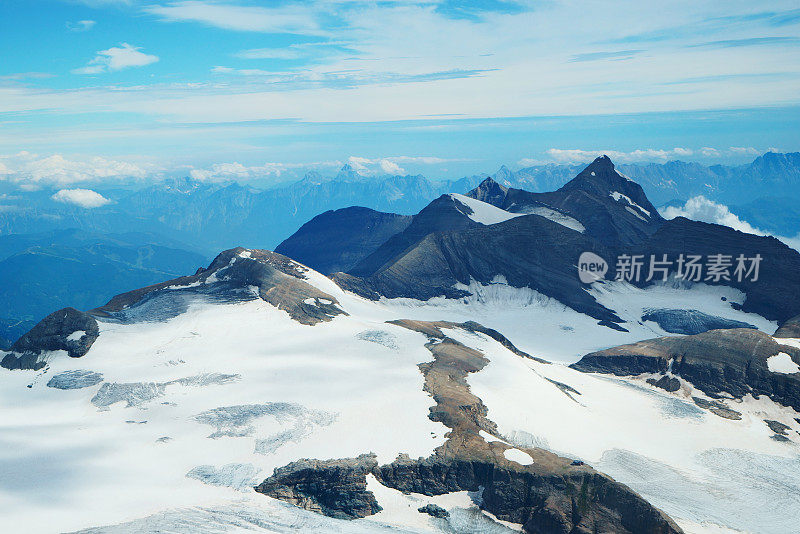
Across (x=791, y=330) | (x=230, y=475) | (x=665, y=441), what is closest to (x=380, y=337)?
(x=230, y=475)

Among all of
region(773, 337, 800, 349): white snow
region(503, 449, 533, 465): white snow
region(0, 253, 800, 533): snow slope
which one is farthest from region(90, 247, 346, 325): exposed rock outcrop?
region(773, 337, 800, 349): white snow

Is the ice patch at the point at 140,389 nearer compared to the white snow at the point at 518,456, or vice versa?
the white snow at the point at 518,456

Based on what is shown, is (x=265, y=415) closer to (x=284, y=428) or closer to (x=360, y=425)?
(x=284, y=428)

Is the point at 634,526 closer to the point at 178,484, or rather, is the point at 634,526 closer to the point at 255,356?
the point at 178,484

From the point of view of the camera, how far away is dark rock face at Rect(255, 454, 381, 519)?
66.1 meters

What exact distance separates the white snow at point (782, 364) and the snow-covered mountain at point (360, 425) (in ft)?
1.25

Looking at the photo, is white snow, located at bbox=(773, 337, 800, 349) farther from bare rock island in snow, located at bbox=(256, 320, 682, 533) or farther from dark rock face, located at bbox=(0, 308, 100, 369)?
dark rock face, located at bbox=(0, 308, 100, 369)

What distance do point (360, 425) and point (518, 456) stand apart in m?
22.1

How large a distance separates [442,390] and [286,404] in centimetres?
2443

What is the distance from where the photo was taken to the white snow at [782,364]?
4476 inches

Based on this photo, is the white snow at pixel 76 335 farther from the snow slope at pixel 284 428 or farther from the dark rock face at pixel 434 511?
the dark rock face at pixel 434 511

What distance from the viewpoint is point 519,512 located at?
221 feet

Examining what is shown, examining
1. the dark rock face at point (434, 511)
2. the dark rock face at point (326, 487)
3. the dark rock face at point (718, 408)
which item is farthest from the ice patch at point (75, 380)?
the dark rock face at point (718, 408)

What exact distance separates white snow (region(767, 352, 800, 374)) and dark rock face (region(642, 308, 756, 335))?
2349 inches
